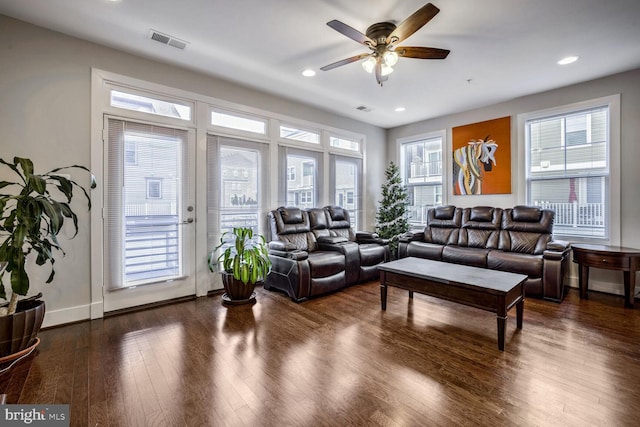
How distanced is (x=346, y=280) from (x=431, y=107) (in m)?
3.29

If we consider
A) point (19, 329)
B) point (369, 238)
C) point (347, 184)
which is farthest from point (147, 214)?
point (347, 184)

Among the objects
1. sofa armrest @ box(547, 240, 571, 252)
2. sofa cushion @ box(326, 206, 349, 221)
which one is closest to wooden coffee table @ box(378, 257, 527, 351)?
sofa armrest @ box(547, 240, 571, 252)

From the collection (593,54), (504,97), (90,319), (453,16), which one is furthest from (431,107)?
(90,319)

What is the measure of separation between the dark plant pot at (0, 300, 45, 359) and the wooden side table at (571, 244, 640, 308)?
5.49m

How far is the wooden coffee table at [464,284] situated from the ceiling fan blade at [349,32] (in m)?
2.20

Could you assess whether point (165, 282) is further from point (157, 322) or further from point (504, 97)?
point (504, 97)

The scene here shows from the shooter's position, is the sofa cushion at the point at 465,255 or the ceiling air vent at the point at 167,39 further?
the sofa cushion at the point at 465,255

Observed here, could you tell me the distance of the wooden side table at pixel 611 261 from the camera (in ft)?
10.4

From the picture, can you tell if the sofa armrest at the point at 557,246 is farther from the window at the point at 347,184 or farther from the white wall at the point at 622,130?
the window at the point at 347,184

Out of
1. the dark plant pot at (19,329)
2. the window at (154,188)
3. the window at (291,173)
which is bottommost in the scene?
the dark plant pot at (19,329)

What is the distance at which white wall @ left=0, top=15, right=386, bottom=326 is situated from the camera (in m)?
2.60

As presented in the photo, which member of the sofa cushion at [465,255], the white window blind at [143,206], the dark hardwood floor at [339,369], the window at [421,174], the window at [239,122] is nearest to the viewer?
the dark hardwood floor at [339,369]

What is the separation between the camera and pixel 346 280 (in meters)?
4.00

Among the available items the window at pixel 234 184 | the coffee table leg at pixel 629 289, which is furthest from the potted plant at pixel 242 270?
the coffee table leg at pixel 629 289
